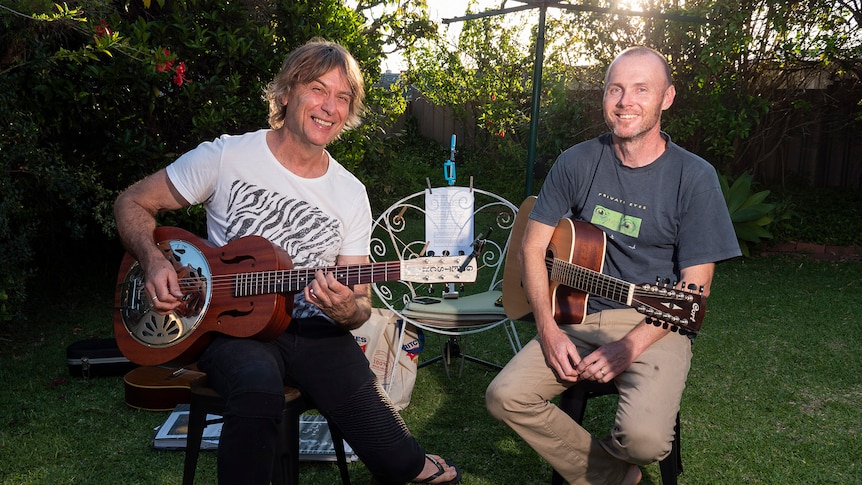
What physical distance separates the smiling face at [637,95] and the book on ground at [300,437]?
70.1 inches

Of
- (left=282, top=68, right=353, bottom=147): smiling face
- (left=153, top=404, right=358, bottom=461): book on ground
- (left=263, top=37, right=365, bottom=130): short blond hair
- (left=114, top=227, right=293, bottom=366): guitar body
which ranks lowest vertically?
(left=153, top=404, right=358, bottom=461): book on ground

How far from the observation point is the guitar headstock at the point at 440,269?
94.3 inches

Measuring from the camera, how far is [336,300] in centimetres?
232

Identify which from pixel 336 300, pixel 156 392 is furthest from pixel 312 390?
pixel 156 392

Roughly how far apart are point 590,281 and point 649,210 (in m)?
0.35

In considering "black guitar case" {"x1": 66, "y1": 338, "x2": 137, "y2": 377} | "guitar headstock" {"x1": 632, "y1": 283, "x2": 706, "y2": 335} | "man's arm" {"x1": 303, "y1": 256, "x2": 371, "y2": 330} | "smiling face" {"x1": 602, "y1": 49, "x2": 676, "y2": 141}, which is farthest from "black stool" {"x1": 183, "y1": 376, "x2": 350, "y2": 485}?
"black guitar case" {"x1": 66, "y1": 338, "x2": 137, "y2": 377}

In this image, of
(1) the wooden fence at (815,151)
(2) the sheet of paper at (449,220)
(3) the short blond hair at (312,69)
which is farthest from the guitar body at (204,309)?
(1) the wooden fence at (815,151)

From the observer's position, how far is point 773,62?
7246mm

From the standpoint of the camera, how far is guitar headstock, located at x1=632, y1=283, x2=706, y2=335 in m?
2.24

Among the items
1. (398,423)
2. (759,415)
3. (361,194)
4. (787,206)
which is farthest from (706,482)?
(787,206)

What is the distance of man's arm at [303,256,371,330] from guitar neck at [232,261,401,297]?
39mm

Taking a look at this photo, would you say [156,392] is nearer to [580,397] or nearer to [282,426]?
[282,426]

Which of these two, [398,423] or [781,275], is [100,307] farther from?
[781,275]

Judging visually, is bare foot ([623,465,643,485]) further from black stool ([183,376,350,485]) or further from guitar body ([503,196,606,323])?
black stool ([183,376,350,485])
